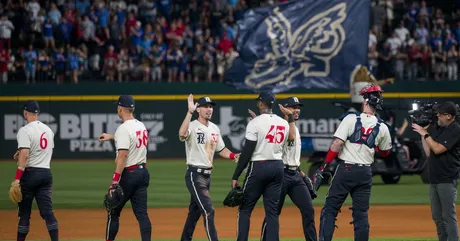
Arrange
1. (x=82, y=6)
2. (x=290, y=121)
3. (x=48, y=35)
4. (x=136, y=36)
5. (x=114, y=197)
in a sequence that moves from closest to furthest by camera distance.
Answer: (x=114, y=197) < (x=290, y=121) < (x=48, y=35) < (x=136, y=36) < (x=82, y=6)

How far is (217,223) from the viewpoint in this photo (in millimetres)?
17828

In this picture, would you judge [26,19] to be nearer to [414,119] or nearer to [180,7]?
[180,7]

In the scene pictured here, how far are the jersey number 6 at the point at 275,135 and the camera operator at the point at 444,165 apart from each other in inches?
68.2

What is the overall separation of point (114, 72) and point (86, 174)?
6389mm

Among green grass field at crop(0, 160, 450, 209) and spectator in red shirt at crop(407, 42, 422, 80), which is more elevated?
spectator in red shirt at crop(407, 42, 422, 80)

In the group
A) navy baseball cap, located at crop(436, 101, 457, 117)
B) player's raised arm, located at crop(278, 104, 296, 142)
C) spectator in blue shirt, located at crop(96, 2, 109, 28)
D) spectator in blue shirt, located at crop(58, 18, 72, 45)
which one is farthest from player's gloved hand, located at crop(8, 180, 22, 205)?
spectator in blue shirt, located at crop(96, 2, 109, 28)

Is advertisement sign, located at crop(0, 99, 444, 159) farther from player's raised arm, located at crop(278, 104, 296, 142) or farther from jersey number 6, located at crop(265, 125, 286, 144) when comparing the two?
jersey number 6, located at crop(265, 125, 286, 144)

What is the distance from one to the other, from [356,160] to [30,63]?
23.3 m

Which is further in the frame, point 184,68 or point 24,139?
point 184,68

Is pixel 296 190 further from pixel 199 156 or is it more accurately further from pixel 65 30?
pixel 65 30

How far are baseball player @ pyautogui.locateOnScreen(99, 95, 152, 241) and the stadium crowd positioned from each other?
72.3 ft

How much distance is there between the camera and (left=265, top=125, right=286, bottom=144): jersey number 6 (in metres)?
12.7

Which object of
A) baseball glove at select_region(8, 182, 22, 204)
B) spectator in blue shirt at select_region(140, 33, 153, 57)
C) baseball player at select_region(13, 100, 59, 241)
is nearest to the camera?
baseball glove at select_region(8, 182, 22, 204)

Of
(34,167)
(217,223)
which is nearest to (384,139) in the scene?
(34,167)
